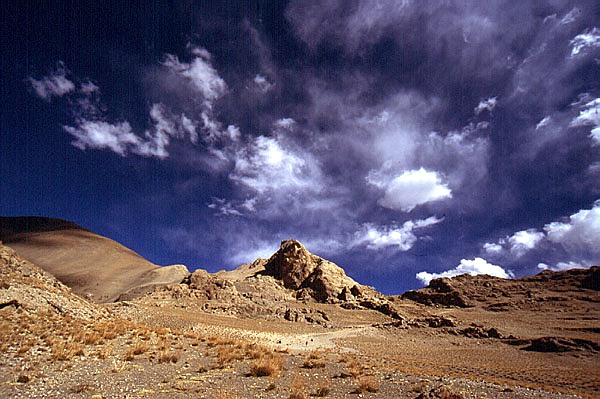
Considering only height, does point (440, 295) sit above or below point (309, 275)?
below

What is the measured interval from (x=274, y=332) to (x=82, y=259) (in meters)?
65.0

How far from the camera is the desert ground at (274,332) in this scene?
9.02 meters

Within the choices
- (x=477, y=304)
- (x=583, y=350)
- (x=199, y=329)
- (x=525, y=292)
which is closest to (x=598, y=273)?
(x=525, y=292)

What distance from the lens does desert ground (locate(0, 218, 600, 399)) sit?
9023mm

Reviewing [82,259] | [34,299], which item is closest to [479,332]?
[34,299]

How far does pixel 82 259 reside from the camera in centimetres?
7475

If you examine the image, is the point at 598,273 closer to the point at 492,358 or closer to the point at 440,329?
the point at 440,329

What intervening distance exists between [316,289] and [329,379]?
164 ft

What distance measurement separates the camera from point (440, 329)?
3762cm

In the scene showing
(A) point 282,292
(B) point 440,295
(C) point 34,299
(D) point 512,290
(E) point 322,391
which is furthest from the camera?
(D) point 512,290

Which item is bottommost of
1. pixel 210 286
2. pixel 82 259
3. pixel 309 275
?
pixel 210 286

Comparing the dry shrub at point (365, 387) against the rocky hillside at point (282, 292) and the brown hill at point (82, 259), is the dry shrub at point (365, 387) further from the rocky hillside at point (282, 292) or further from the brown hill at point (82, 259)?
the brown hill at point (82, 259)

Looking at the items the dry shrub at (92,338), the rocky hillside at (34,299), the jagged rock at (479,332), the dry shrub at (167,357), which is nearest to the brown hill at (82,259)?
the rocky hillside at (34,299)

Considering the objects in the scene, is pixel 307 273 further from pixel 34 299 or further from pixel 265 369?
pixel 265 369
